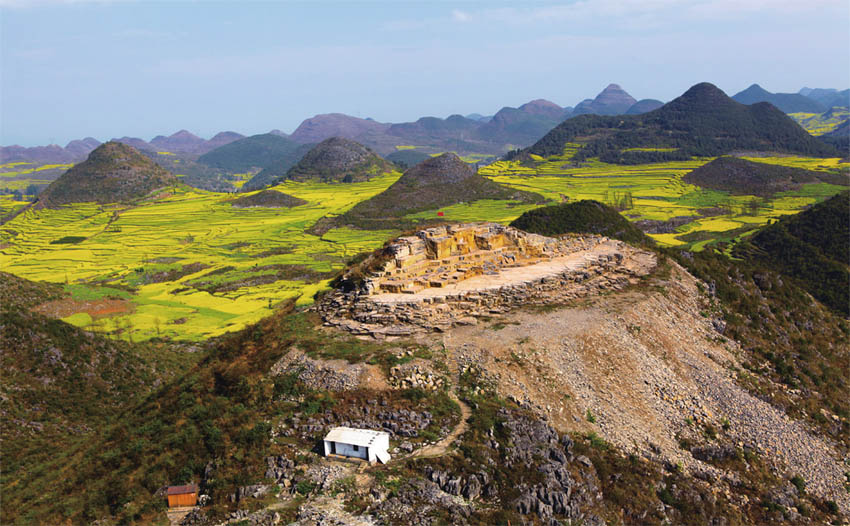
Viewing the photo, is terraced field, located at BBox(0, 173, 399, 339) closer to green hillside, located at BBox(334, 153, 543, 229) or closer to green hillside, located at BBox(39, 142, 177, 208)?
green hillside, located at BBox(39, 142, 177, 208)

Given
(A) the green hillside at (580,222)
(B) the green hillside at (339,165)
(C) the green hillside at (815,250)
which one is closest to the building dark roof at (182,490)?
(A) the green hillside at (580,222)

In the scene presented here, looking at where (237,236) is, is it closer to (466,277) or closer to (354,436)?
(466,277)

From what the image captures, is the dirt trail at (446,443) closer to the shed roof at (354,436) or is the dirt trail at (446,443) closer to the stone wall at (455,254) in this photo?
the shed roof at (354,436)

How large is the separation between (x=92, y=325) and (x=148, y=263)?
1147 inches

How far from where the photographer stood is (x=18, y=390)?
25375 millimetres

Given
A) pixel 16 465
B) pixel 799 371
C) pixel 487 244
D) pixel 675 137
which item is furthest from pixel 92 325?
pixel 675 137

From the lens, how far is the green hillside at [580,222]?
2070 inches

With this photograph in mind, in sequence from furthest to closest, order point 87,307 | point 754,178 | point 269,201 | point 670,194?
1. point 269,201
2. point 754,178
3. point 670,194
4. point 87,307

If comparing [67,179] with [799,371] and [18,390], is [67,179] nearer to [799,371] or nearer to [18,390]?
[18,390]

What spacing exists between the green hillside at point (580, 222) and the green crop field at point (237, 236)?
13.7 m

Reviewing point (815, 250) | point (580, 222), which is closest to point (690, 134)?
point (815, 250)

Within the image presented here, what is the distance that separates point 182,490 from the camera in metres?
12.4

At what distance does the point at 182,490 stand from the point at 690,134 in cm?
15789

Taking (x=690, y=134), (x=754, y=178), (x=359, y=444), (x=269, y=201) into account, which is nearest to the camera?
(x=359, y=444)
